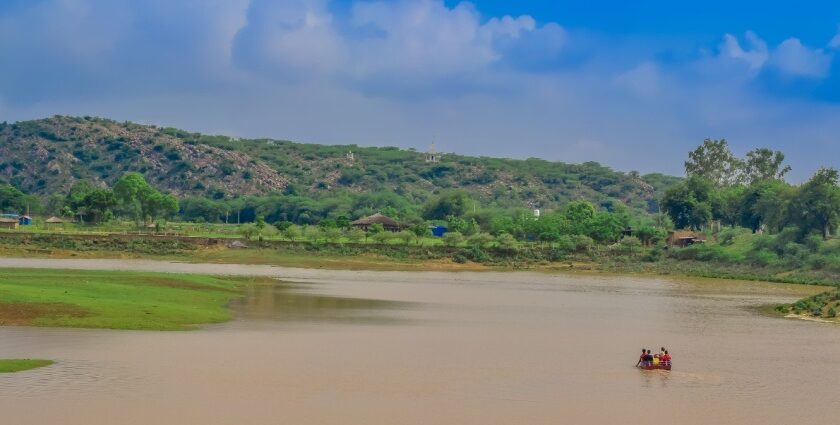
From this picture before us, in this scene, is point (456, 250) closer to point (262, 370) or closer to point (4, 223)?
point (4, 223)

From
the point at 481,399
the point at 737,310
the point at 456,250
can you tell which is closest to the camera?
the point at 481,399

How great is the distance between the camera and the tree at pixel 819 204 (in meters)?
122

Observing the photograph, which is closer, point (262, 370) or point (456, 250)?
point (262, 370)

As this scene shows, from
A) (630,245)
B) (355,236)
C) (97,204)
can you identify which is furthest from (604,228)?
(97,204)

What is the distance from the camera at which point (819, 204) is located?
12175 cm

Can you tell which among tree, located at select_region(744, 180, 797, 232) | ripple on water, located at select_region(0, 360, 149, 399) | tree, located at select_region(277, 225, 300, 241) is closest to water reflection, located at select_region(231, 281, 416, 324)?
ripple on water, located at select_region(0, 360, 149, 399)

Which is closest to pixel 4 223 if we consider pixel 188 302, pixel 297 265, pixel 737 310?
pixel 297 265

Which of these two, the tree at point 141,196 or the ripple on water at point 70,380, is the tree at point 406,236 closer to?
the tree at point 141,196

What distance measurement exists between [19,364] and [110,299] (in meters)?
17.7

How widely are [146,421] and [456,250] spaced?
93789mm

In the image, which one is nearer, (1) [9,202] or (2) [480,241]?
(2) [480,241]

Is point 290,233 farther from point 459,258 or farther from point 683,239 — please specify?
point 683,239

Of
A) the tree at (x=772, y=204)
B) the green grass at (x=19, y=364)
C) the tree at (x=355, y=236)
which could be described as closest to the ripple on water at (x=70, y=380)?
the green grass at (x=19, y=364)

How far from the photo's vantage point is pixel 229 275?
81875 millimetres
